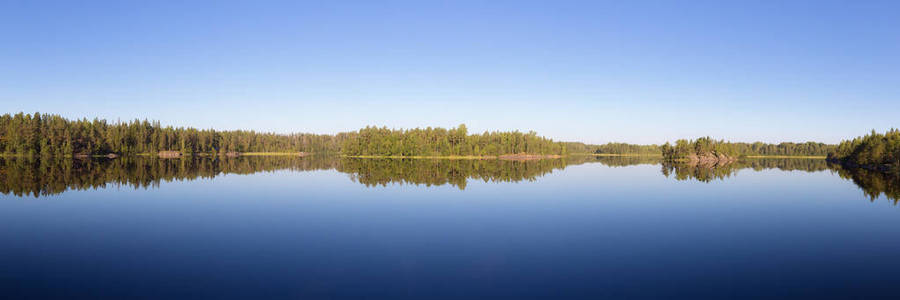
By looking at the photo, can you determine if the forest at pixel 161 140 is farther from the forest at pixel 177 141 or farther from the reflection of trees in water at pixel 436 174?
the reflection of trees in water at pixel 436 174

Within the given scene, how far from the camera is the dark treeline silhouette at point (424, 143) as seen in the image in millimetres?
164000

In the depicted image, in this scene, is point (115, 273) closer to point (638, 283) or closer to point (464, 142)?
point (638, 283)

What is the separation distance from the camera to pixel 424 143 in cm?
16688

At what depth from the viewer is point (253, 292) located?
10883 mm

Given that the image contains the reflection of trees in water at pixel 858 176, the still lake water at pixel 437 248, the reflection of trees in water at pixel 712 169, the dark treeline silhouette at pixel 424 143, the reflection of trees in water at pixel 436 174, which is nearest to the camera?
the still lake water at pixel 437 248

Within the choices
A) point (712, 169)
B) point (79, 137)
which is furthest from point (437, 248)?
point (79, 137)

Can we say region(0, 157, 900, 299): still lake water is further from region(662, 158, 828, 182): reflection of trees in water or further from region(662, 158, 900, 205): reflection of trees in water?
region(662, 158, 828, 182): reflection of trees in water

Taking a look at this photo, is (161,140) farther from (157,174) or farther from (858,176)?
(858,176)

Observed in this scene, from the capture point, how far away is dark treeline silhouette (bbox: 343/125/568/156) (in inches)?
6457

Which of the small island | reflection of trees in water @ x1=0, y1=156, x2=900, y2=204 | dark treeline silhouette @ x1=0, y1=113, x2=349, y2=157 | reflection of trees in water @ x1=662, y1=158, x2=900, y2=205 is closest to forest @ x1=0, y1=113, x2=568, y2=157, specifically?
dark treeline silhouette @ x1=0, y1=113, x2=349, y2=157

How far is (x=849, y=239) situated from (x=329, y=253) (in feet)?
72.2

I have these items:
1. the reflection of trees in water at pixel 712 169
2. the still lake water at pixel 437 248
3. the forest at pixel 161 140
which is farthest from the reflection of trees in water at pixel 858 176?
the forest at pixel 161 140

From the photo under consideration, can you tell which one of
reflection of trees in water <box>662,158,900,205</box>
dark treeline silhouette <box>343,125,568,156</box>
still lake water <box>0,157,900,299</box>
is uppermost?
dark treeline silhouette <box>343,125,568,156</box>

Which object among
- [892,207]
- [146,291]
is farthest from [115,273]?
[892,207]
